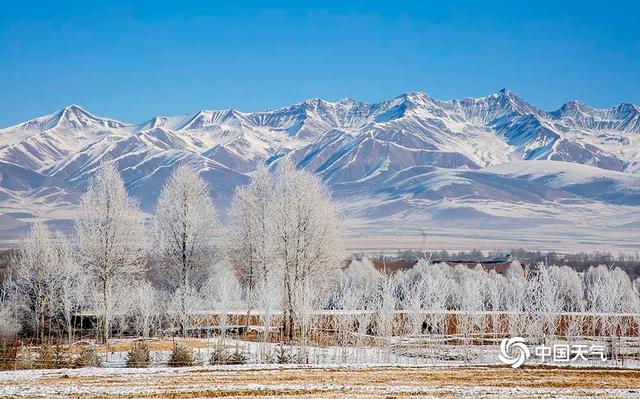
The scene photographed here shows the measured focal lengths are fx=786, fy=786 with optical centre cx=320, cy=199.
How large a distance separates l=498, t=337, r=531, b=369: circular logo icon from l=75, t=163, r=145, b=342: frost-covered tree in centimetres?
2428

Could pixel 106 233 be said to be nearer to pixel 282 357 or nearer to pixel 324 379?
pixel 282 357

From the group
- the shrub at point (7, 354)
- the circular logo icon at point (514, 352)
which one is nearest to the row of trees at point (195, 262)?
the shrub at point (7, 354)

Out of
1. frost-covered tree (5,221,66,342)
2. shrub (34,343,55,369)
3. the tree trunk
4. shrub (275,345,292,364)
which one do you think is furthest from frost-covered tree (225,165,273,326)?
shrub (34,343,55,369)

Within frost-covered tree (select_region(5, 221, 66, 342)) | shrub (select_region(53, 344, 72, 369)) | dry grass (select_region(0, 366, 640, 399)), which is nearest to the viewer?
dry grass (select_region(0, 366, 640, 399))

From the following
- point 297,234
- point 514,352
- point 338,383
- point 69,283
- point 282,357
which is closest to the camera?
point 338,383

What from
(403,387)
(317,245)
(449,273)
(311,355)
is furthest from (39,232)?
(449,273)

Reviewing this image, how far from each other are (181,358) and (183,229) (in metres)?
15.7

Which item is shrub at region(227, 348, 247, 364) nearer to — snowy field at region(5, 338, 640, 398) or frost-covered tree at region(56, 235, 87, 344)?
snowy field at region(5, 338, 640, 398)

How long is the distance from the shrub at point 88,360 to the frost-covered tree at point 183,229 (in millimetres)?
13578

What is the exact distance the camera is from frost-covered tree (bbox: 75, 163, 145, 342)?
168 feet

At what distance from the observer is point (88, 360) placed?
40.9 meters

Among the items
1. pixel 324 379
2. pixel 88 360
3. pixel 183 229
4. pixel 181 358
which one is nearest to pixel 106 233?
pixel 183 229

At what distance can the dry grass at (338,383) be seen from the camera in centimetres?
2988

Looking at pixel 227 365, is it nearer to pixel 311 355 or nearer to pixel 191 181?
pixel 311 355
